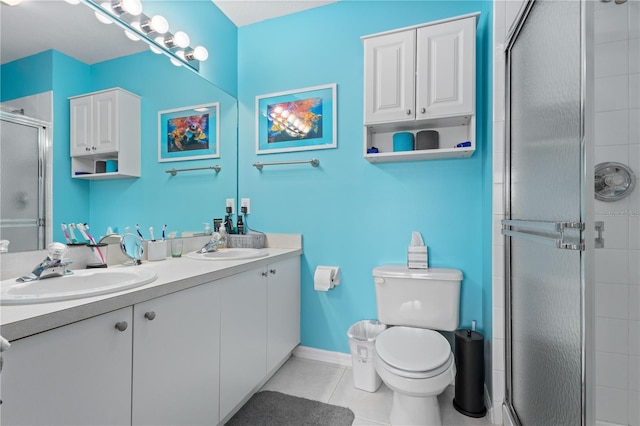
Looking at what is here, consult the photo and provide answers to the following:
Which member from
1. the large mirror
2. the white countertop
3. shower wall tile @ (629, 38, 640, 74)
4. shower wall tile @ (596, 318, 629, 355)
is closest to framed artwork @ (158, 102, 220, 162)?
the large mirror

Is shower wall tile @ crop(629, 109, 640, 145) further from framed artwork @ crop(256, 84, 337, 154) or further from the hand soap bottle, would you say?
the hand soap bottle

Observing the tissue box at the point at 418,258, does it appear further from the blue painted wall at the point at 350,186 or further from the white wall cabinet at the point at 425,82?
the white wall cabinet at the point at 425,82

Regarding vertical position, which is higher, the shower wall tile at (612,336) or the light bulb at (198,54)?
the light bulb at (198,54)

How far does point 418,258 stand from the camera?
1762 mm

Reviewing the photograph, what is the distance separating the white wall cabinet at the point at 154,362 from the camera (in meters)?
0.68

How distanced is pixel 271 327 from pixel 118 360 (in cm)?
97

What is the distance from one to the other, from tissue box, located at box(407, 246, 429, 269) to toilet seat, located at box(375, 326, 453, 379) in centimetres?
37

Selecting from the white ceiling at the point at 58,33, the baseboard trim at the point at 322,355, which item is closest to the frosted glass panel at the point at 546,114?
the baseboard trim at the point at 322,355

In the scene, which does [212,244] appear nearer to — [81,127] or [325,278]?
→ [325,278]

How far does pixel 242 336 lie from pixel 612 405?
1.81 meters

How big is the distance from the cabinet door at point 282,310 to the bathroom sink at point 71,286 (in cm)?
78

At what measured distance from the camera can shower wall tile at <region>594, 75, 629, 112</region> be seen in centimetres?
133

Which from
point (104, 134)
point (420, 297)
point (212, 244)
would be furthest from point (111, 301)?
point (420, 297)

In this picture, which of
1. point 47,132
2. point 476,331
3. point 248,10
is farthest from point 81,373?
point 248,10
